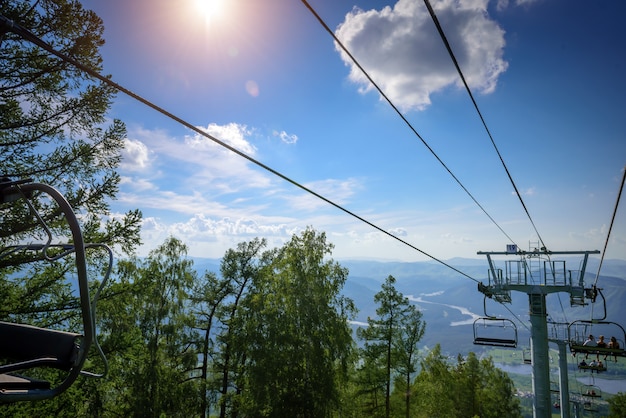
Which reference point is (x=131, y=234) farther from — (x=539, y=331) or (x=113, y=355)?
(x=539, y=331)

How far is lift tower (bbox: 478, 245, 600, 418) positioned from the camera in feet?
46.2

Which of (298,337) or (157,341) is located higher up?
(298,337)

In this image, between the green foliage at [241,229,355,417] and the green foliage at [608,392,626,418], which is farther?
the green foliage at [608,392,626,418]

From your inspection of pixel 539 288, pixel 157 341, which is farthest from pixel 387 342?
pixel 157 341

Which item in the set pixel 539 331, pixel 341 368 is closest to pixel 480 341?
pixel 539 331

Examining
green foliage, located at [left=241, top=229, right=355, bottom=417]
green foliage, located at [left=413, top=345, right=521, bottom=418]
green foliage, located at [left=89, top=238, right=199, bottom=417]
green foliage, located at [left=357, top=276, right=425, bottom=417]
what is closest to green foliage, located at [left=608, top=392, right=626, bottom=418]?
green foliage, located at [left=413, top=345, right=521, bottom=418]

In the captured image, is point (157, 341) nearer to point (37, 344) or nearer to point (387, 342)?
point (37, 344)

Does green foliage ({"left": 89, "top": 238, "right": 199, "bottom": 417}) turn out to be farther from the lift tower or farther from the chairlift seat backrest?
the lift tower

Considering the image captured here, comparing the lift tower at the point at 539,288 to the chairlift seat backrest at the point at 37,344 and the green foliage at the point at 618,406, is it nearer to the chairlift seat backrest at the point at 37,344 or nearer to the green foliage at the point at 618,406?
the chairlift seat backrest at the point at 37,344

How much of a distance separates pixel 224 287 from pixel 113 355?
44.4 ft

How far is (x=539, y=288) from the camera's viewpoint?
15.4 metres

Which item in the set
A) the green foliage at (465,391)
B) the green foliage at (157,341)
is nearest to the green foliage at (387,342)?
the green foliage at (465,391)

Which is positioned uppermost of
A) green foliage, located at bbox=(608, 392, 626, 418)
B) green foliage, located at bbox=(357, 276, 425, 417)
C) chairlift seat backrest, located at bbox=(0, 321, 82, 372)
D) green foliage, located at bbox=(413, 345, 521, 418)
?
chairlift seat backrest, located at bbox=(0, 321, 82, 372)

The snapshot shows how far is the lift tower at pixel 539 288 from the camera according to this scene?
14.1 m
